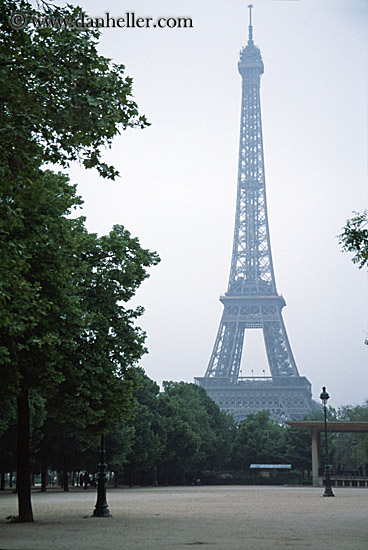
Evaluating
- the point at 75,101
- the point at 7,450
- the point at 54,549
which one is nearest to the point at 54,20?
the point at 75,101

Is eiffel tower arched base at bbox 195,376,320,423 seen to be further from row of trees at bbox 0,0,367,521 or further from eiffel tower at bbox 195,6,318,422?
row of trees at bbox 0,0,367,521

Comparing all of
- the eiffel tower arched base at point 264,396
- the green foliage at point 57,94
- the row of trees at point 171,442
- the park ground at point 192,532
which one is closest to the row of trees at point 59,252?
the green foliage at point 57,94

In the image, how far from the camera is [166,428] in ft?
275

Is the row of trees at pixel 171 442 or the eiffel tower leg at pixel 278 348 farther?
the eiffel tower leg at pixel 278 348

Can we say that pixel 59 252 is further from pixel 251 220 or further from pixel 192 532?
pixel 251 220

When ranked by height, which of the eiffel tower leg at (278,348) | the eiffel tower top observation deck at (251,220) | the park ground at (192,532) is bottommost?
the park ground at (192,532)

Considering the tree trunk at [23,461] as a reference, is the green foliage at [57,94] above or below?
above

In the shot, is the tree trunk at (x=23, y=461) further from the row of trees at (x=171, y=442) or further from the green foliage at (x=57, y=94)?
the row of trees at (x=171, y=442)

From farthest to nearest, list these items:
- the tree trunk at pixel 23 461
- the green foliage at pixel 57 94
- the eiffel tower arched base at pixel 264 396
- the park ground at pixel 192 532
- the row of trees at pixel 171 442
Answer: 1. the eiffel tower arched base at pixel 264 396
2. the row of trees at pixel 171 442
3. the tree trunk at pixel 23 461
4. the park ground at pixel 192 532
5. the green foliage at pixel 57 94

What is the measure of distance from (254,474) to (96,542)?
93825mm

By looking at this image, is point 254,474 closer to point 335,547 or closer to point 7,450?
point 7,450

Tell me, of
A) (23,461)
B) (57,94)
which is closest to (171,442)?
(23,461)

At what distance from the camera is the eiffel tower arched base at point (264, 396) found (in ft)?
427

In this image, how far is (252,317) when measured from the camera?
140 meters
